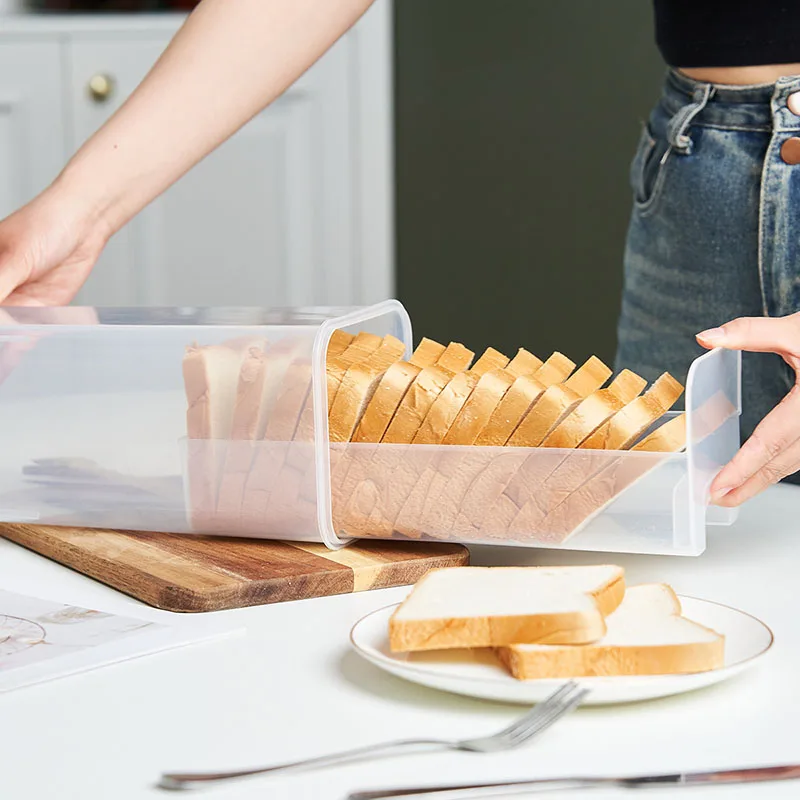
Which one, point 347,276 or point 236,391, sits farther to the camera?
point 347,276

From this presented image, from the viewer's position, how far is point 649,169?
1.46 metres

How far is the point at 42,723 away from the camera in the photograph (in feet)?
2.26

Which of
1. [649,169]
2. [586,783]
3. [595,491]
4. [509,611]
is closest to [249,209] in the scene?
[649,169]

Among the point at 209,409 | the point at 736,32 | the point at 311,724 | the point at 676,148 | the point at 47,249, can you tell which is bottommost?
the point at 311,724

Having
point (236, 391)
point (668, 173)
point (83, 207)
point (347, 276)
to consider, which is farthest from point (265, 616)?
point (347, 276)

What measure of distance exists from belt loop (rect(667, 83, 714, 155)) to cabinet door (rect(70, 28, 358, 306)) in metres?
1.80

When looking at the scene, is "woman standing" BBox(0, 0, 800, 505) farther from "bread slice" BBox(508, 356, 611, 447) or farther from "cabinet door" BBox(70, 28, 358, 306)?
"cabinet door" BBox(70, 28, 358, 306)

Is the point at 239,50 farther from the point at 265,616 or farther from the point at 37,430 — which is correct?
the point at 265,616

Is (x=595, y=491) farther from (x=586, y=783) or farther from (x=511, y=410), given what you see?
(x=586, y=783)

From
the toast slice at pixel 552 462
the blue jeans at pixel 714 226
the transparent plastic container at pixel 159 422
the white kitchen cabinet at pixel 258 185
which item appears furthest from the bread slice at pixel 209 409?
the white kitchen cabinet at pixel 258 185

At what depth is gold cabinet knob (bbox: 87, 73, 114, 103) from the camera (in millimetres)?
3102

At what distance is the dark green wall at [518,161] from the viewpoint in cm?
306

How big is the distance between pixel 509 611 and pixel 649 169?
86cm

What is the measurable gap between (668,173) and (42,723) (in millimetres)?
976
